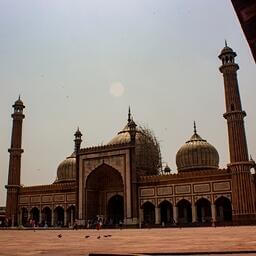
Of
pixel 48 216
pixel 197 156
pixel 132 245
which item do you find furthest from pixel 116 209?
pixel 132 245

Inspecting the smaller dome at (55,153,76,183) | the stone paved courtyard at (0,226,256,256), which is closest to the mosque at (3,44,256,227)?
the smaller dome at (55,153,76,183)

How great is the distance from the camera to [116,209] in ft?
114

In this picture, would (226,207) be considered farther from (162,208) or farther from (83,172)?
(83,172)

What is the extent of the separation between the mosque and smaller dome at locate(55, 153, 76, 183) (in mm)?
4728

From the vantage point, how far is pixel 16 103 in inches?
1599

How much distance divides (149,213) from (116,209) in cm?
349

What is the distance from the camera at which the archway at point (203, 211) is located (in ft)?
98.7

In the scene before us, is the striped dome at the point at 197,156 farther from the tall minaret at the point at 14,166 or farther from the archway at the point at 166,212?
the tall minaret at the point at 14,166

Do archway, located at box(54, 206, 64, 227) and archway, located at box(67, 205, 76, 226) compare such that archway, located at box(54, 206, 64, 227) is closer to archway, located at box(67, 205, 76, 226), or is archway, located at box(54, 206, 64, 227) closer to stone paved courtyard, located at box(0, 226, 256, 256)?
archway, located at box(67, 205, 76, 226)

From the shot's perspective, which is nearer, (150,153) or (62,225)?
(62,225)

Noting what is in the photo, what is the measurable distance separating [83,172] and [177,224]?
31.9ft

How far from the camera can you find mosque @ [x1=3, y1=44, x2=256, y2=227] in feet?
92.0

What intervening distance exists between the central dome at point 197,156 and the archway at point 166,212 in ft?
13.6

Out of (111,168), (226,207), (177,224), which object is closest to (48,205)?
(111,168)
